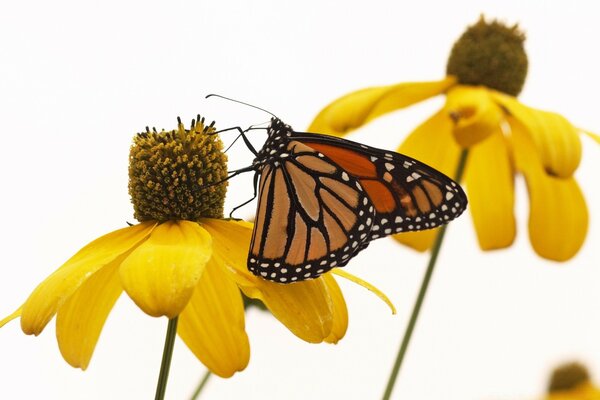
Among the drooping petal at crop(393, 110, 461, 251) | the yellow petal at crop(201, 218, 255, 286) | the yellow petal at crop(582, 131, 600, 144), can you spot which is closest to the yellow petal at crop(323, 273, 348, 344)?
the yellow petal at crop(201, 218, 255, 286)

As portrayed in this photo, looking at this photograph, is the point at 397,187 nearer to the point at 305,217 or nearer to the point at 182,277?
the point at 305,217

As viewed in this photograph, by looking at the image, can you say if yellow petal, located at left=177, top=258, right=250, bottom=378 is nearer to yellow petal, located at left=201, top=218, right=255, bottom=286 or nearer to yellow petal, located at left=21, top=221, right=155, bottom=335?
yellow petal, located at left=201, top=218, right=255, bottom=286

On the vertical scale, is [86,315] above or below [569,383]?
above

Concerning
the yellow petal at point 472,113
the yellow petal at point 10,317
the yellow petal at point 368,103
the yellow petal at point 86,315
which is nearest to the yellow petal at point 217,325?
the yellow petal at point 86,315

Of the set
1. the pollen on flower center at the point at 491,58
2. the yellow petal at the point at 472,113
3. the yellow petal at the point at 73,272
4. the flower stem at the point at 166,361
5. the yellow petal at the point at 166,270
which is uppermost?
the pollen on flower center at the point at 491,58

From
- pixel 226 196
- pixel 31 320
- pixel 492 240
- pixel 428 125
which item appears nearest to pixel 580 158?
pixel 492 240

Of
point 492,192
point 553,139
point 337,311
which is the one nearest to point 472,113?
point 553,139

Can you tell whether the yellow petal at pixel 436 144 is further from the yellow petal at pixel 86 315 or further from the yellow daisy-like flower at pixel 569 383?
the yellow daisy-like flower at pixel 569 383
